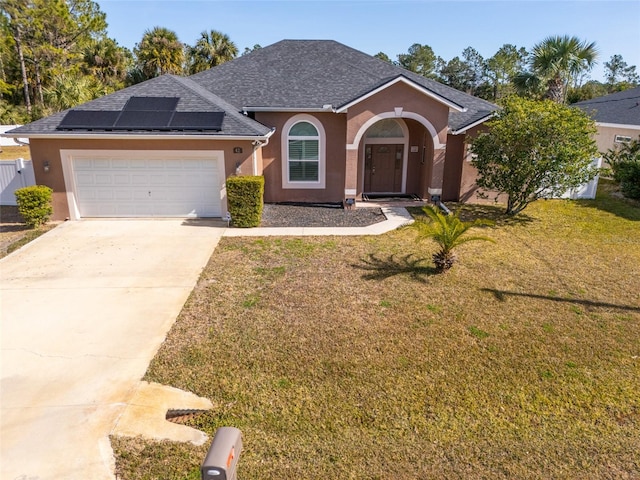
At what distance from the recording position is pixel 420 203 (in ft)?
58.0

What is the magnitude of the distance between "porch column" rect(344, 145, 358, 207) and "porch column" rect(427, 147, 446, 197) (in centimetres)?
298

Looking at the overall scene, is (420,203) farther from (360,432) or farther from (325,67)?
(360,432)

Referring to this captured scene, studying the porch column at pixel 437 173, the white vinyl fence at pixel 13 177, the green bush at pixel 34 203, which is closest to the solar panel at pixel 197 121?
the green bush at pixel 34 203

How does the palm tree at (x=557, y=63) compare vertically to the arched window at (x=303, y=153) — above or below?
above

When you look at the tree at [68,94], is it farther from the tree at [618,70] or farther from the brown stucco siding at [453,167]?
the tree at [618,70]

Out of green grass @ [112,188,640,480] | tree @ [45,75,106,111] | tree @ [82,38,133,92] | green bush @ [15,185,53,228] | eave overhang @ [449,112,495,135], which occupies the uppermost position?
tree @ [82,38,133,92]

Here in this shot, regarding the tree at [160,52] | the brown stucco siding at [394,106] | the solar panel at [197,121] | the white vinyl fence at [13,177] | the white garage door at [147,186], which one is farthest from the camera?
the tree at [160,52]

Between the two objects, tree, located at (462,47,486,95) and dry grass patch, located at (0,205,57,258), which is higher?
tree, located at (462,47,486,95)

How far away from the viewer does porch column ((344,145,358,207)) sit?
16.5 m

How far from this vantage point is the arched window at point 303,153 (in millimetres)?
17234

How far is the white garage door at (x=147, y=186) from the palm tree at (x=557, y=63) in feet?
64.0

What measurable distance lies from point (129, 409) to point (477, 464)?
4.36 meters

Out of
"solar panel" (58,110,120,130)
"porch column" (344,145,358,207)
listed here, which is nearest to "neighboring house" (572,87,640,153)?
"porch column" (344,145,358,207)

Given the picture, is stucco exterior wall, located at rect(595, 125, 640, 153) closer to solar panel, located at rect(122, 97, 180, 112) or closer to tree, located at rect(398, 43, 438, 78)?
solar panel, located at rect(122, 97, 180, 112)
